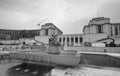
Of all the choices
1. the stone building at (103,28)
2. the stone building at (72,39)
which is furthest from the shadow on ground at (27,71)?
the stone building at (103,28)

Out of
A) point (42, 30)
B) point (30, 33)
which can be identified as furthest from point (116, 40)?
point (30, 33)

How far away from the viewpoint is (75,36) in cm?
4503

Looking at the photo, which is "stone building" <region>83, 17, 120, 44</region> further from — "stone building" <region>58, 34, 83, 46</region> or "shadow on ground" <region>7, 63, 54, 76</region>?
"shadow on ground" <region>7, 63, 54, 76</region>

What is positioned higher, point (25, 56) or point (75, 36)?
point (75, 36)

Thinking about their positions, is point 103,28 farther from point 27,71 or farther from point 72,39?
point 27,71

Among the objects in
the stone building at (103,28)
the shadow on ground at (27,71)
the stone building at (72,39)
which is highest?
the stone building at (103,28)

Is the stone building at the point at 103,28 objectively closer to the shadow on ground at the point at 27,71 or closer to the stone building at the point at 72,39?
the stone building at the point at 72,39

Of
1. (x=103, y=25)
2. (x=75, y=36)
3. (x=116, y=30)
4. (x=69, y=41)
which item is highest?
(x=103, y=25)

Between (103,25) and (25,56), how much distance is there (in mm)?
51426

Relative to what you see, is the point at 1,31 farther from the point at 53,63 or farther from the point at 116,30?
the point at 116,30

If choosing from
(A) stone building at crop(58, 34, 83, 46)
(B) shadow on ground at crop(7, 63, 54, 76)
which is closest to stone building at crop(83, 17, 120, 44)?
(A) stone building at crop(58, 34, 83, 46)

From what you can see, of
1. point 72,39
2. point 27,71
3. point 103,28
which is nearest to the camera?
point 27,71

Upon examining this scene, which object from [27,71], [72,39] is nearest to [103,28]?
[72,39]

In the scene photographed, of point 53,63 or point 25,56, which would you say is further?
point 25,56
